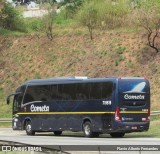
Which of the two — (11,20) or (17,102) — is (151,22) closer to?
(17,102)

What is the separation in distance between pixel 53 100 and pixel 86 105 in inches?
115

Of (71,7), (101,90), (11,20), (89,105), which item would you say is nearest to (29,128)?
(89,105)

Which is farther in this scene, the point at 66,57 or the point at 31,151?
the point at 66,57

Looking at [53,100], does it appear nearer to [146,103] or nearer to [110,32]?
[146,103]

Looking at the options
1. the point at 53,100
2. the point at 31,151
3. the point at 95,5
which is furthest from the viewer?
the point at 95,5

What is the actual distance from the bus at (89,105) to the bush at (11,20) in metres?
33.2

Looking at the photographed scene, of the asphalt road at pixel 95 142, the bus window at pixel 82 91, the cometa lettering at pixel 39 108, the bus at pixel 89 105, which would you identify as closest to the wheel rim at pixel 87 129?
the bus at pixel 89 105

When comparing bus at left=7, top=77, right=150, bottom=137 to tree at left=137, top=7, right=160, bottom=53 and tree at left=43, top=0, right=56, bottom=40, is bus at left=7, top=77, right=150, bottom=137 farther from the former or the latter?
tree at left=43, top=0, right=56, bottom=40

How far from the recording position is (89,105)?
1267 inches

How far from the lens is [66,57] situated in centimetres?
5778

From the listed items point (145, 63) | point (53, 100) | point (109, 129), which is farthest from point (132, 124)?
point (145, 63)

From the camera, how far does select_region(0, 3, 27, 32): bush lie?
6892 cm

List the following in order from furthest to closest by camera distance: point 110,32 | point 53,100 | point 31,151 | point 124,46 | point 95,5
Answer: point 95,5, point 110,32, point 124,46, point 53,100, point 31,151

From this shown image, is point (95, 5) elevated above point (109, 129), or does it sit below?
above
